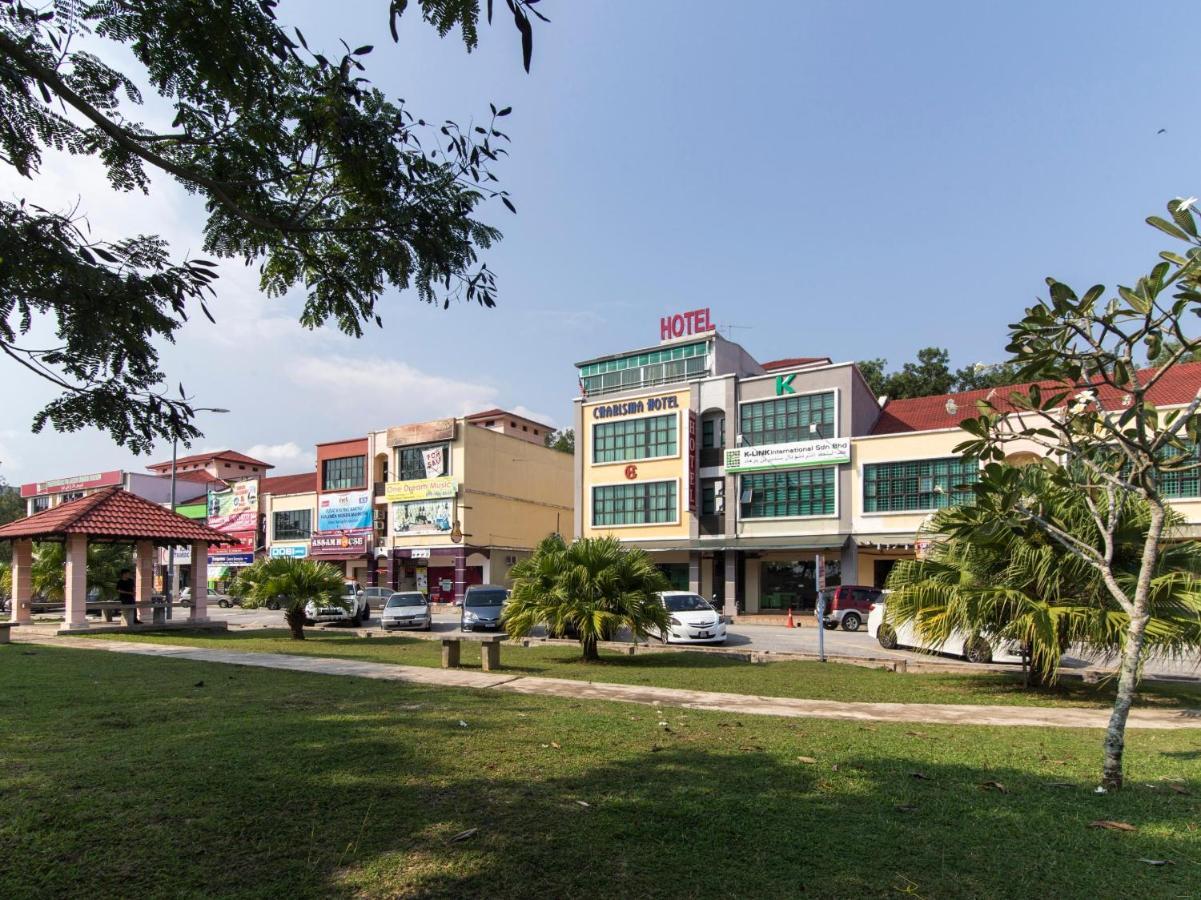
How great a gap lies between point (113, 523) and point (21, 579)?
13.2ft

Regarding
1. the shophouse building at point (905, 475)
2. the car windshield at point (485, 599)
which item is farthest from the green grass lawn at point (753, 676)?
the shophouse building at point (905, 475)

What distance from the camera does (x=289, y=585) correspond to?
2067 centimetres

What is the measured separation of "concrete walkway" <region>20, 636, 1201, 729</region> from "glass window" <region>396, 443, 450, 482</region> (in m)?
32.3

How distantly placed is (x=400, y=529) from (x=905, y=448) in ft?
Answer: 96.1

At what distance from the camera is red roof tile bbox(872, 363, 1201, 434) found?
29906 mm

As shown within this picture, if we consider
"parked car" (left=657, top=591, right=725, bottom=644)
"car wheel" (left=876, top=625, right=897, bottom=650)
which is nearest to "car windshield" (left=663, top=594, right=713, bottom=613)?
"parked car" (left=657, top=591, right=725, bottom=644)

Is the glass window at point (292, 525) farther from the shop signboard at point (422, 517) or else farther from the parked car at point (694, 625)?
the parked car at point (694, 625)

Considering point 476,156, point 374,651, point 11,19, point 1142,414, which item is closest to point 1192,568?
point 1142,414

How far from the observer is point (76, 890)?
12.4ft

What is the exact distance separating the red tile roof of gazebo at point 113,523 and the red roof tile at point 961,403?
89.6 feet

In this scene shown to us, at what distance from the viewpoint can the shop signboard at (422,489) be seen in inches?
1795

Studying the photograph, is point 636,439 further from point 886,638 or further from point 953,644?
point 953,644

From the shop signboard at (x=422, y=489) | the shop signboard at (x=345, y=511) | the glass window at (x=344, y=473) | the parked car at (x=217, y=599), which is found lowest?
the parked car at (x=217, y=599)

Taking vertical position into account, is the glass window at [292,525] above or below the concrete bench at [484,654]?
above
